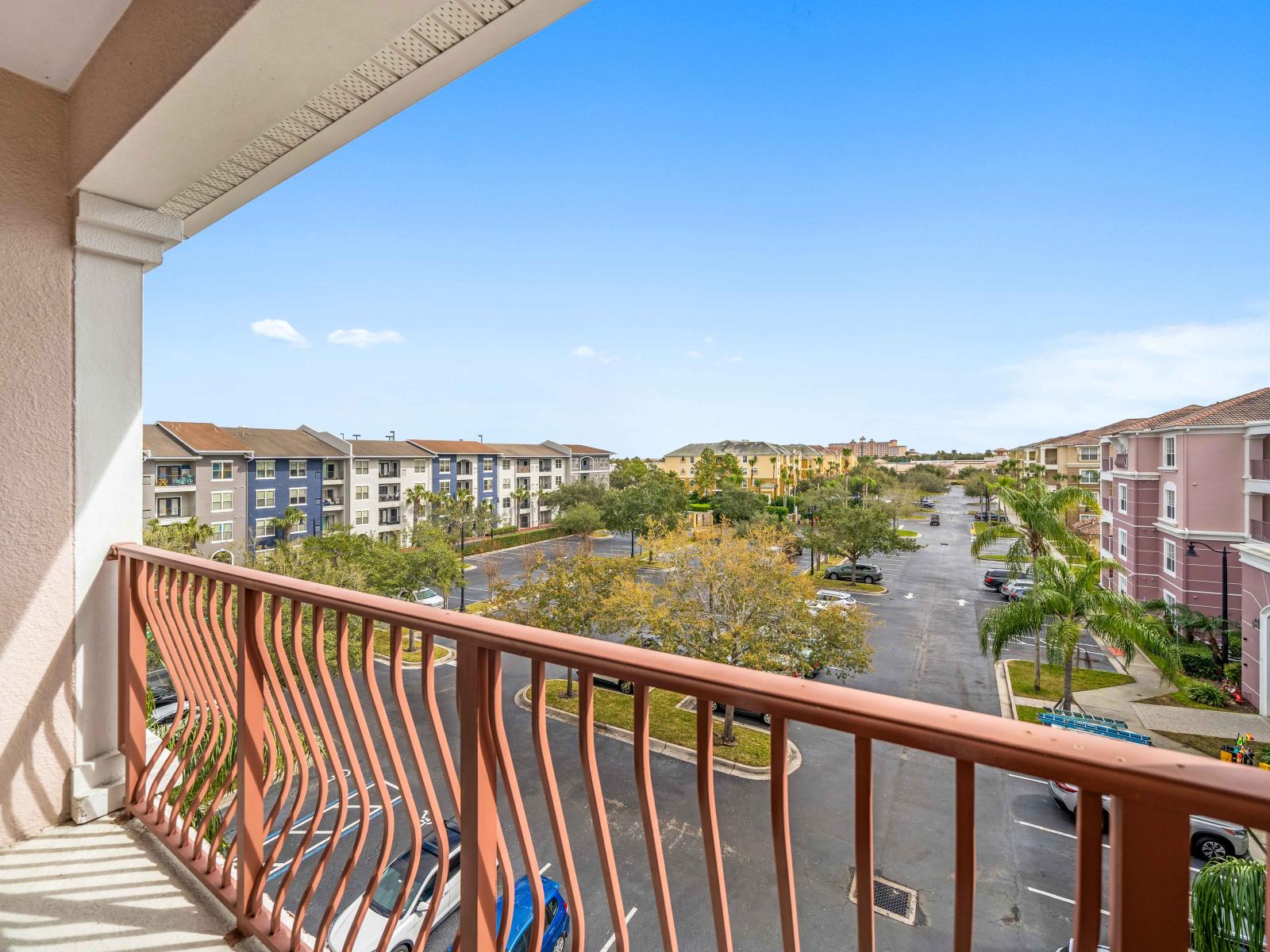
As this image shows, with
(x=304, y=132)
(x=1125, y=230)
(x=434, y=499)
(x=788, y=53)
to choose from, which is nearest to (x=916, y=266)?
(x=1125, y=230)

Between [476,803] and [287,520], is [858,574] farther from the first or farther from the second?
[476,803]

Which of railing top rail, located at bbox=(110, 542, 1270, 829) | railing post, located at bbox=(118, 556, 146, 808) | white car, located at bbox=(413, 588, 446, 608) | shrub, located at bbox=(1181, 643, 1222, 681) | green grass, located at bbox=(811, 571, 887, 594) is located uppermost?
railing top rail, located at bbox=(110, 542, 1270, 829)

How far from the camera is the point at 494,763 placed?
3.04 feet

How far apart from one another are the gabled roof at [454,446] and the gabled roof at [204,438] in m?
7.84

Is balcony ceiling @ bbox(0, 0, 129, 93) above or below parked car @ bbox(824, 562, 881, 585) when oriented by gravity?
above

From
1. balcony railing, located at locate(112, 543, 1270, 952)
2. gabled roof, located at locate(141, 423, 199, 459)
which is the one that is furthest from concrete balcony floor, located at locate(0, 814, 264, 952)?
gabled roof, located at locate(141, 423, 199, 459)

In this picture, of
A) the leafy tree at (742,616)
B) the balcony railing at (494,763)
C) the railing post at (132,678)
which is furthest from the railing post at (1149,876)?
the leafy tree at (742,616)

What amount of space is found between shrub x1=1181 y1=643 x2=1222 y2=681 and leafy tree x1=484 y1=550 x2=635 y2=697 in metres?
10.4

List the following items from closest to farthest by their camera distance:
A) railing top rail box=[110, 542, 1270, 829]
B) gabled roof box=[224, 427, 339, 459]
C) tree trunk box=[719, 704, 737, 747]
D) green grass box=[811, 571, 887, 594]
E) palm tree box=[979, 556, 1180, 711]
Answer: railing top rail box=[110, 542, 1270, 829], tree trunk box=[719, 704, 737, 747], palm tree box=[979, 556, 1180, 711], green grass box=[811, 571, 887, 594], gabled roof box=[224, 427, 339, 459]

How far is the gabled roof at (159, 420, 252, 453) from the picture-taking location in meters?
17.8

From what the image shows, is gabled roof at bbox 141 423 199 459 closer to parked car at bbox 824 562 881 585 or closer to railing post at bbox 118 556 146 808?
Result: railing post at bbox 118 556 146 808

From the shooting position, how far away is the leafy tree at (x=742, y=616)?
9.25 m

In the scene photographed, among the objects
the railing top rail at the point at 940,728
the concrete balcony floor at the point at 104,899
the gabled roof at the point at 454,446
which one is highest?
the gabled roof at the point at 454,446

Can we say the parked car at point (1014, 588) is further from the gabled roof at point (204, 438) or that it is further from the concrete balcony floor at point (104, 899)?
the gabled roof at point (204, 438)
